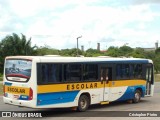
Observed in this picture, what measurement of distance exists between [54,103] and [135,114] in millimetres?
3451

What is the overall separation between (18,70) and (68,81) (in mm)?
2261

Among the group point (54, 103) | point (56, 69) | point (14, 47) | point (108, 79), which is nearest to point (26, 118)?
point (54, 103)

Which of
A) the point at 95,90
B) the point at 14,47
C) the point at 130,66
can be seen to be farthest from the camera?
the point at 14,47

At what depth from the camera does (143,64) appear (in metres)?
22.7

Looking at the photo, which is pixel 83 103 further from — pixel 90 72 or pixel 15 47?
pixel 15 47

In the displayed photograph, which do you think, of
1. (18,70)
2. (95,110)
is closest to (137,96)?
(95,110)

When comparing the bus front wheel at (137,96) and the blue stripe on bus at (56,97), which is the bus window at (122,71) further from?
the blue stripe on bus at (56,97)

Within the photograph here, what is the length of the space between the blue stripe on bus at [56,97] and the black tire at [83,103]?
499 millimetres

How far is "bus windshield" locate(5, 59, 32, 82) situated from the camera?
16.0 m

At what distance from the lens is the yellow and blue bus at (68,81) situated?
52.3 feet

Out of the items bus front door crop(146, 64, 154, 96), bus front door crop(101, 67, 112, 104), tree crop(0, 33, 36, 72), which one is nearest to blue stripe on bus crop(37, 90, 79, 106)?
bus front door crop(101, 67, 112, 104)

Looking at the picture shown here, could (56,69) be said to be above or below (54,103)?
above

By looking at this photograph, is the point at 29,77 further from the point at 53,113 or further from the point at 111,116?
the point at 111,116

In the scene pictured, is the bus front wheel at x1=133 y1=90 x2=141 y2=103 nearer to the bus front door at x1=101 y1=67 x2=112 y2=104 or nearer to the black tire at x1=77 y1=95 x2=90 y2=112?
the bus front door at x1=101 y1=67 x2=112 y2=104
